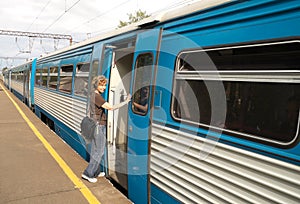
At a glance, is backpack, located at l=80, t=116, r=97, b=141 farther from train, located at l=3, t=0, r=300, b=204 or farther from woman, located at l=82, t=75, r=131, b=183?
train, located at l=3, t=0, r=300, b=204

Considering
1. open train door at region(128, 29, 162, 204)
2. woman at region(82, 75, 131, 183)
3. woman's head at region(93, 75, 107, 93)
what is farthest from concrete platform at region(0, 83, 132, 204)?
woman's head at region(93, 75, 107, 93)

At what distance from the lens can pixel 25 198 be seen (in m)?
4.02

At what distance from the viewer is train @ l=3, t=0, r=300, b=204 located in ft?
A: 6.27

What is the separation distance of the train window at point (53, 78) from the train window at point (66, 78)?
0.69 metres

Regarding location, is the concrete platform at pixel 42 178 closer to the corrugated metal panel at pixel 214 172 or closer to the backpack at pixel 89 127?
the backpack at pixel 89 127

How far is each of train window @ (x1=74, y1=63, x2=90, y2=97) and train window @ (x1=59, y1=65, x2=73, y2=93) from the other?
53 cm

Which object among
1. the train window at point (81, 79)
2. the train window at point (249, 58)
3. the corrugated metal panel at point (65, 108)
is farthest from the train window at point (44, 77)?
the train window at point (249, 58)

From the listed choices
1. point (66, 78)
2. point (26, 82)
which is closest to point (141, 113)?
point (66, 78)

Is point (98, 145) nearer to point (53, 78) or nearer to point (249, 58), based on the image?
point (249, 58)

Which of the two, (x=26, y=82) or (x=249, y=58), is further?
(x=26, y=82)

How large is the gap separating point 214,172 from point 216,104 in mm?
635

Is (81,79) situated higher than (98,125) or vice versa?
(81,79)

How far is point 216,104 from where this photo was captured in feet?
8.09

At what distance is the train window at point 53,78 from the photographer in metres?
8.46
